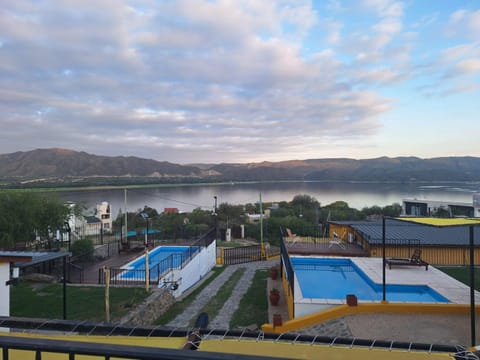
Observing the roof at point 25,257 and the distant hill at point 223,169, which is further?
the distant hill at point 223,169

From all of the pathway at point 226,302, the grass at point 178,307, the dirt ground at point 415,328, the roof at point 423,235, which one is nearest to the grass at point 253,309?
the pathway at point 226,302

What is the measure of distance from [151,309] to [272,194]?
69.0 m

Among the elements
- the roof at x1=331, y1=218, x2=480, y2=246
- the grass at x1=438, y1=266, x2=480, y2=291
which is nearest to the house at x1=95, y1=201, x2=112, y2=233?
the roof at x1=331, y1=218, x2=480, y2=246

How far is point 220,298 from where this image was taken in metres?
8.79

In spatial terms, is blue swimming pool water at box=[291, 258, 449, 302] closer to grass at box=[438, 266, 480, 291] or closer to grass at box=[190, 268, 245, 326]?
grass at box=[438, 266, 480, 291]

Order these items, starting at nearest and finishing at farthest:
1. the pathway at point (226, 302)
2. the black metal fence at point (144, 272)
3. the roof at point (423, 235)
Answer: the pathway at point (226, 302), the black metal fence at point (144, 272), the roof at point (423, 235)

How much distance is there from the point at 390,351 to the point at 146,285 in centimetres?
743

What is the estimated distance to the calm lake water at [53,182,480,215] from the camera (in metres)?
54.1

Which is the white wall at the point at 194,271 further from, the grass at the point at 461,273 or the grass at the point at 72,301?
the grass at the point at 461,273

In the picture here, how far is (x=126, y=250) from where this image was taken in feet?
45.9

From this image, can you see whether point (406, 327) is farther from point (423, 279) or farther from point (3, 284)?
point (3, 284)

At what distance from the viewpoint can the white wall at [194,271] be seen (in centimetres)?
962

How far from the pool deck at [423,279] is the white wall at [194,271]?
5551 millimetres

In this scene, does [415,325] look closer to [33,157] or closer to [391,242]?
[391,242]
